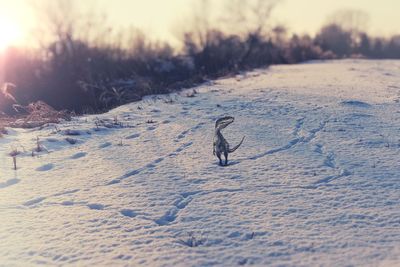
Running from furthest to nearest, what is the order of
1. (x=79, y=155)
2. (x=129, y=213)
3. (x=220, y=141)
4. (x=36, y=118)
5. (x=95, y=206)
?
(x=36, y=118) < (x=79, y=155) < (x=220, y=141) < (x=95, y=206) < (x=129, y=213)

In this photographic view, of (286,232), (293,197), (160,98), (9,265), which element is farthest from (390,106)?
(9,265)

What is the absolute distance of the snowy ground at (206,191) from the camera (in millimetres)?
4594

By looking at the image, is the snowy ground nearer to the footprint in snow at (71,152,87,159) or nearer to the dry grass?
the footprint in snow at (71,152,87,159)

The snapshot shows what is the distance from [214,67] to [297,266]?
18694 mm

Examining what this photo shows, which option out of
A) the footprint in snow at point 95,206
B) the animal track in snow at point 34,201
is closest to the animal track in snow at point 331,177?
the footprint in snow at point 95,206

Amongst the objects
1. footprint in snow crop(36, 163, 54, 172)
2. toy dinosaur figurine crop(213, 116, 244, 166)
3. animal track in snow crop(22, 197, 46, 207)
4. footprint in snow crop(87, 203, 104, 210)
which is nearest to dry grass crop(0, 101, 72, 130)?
footprint in snow crop(36, 163, 54, 172)

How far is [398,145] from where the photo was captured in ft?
25.2

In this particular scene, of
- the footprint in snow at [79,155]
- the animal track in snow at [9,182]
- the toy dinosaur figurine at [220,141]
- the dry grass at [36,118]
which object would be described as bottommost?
the animal track in snow at [9,182]

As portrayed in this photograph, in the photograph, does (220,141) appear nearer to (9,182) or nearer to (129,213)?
(129,213)

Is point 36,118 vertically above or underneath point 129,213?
above

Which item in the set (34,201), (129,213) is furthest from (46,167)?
(129,213)

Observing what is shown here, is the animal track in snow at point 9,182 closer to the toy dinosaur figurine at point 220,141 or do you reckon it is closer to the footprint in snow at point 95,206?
the footprint in snow at point 95,206

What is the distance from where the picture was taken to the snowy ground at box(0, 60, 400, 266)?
4594 mm

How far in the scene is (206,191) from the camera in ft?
19.6
